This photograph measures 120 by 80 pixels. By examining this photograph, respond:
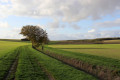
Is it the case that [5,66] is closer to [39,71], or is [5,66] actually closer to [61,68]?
[39,71]

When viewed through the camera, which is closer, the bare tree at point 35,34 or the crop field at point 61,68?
the crop field at point 61,68

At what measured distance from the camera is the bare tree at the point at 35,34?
5892cm

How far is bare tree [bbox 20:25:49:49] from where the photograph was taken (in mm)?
58922

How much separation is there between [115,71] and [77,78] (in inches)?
171

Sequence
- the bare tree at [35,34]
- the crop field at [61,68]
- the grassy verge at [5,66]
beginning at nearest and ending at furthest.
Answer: the crop field at [61,68], the grassy verge at [5,66], the bare tree at [35,34]

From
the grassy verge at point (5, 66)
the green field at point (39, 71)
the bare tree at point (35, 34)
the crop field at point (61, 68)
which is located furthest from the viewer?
the bare tree at point (35, 34)

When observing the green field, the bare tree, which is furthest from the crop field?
the bare tree

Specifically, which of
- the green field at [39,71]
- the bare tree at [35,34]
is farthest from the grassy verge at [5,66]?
the bare tree at [35,34]

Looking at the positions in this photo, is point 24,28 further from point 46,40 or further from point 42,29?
point 46,40

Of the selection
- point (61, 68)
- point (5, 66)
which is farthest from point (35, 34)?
point (61, 68)

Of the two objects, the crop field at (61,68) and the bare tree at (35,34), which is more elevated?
the bare tree at (35,34)

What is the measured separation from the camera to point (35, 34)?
197 feet

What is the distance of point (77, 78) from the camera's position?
1223 cm

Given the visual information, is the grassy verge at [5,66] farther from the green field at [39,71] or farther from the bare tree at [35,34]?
the bare tree at [35,34]
